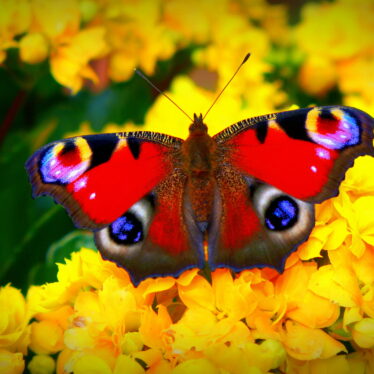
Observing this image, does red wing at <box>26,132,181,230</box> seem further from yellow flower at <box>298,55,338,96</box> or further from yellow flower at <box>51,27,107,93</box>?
yellow flower at <box>298,55,338,96</box>

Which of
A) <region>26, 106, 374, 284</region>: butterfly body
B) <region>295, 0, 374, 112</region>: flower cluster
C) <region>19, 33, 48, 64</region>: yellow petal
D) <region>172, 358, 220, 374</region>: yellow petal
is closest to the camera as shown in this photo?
<region>172, 358, 220, 374</region>: yellow petal

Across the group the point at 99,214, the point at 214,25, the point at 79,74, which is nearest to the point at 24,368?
the point at 99,214

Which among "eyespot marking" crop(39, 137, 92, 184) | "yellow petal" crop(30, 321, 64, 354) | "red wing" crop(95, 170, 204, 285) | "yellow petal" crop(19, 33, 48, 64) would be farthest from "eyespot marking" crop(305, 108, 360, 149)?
"yellow petal" crop(19, 33, 48, 64)

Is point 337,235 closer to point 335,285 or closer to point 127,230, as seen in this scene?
point 335,285

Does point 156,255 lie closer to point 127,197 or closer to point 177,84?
point 127,197

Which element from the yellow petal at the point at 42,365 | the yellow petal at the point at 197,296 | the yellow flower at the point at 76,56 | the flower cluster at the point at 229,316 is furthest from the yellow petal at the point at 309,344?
the yellow flower at the point at 76,56

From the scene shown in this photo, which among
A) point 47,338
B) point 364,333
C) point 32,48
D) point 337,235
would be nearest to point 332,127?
point 337,235
